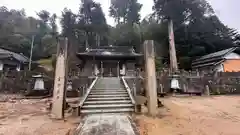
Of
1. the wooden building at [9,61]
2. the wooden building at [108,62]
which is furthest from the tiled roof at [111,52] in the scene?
the wooden building at [9,61]

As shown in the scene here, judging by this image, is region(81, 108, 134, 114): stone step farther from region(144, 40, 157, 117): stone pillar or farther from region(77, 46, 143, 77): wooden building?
region(77, 46, 143, 77): wooden building

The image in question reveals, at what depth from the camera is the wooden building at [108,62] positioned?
67.7ft

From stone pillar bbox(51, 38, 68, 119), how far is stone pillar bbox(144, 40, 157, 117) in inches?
140

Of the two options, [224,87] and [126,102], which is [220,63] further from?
[126,102]

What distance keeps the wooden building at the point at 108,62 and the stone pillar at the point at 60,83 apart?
514 inches

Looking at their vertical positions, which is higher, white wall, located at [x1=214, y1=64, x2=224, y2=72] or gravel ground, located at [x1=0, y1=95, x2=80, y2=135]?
white wall, located at [x1=214, y1=64, x2=224, y2=72]

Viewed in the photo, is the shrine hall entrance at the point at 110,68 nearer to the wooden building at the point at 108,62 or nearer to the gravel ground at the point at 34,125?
the wooden building at the point at 108,62

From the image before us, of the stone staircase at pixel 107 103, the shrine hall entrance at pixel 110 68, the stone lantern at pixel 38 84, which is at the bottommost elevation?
the stone staircase at pixel 107 103

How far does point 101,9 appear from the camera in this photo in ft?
127

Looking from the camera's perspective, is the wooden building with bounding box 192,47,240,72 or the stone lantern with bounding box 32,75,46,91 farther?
the wooden building with bounding box 192,47,240,72

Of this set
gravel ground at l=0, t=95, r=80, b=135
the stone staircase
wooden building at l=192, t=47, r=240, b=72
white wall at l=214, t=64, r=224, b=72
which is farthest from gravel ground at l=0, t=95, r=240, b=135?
wooden building at l=192, t=47, r=240, b=72

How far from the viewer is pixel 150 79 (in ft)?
24.1

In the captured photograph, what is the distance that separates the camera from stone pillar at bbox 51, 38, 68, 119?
6727mm

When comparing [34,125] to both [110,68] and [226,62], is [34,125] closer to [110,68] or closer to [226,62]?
[110,68]
